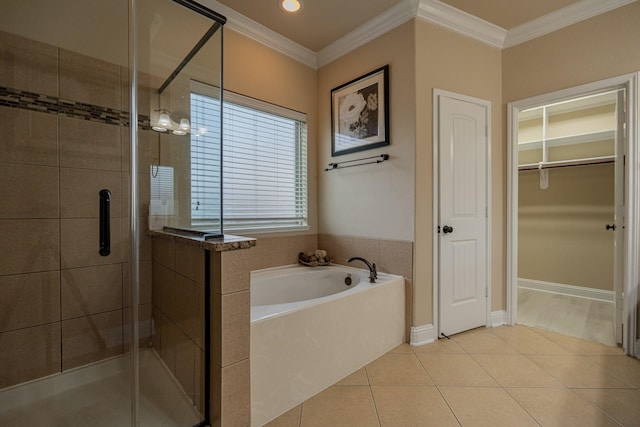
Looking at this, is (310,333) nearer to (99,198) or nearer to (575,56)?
(99,198)

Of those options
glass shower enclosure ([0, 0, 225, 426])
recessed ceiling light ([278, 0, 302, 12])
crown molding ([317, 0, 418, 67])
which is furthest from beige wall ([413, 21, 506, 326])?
glass shower enclosure ([0, 0, 225, 426])

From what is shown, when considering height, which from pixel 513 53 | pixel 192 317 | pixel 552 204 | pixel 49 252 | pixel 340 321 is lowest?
pixel 340 321

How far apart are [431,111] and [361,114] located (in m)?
0.59

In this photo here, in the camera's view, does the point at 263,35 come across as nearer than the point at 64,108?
No

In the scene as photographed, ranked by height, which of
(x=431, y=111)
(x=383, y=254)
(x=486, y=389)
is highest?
(x=431, y=111)

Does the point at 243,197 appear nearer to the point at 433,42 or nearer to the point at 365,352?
the point at 365,352

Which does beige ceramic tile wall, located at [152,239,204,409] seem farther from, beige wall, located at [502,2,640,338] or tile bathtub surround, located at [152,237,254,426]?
beige wall, located at [502,2,640,338]

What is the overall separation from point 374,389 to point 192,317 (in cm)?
110

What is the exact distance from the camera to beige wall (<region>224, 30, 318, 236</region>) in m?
2.38

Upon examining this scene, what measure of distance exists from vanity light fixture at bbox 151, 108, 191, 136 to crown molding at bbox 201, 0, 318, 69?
2.94 feet

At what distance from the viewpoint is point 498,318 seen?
257 centimetres

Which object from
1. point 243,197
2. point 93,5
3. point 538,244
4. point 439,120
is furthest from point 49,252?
point 538,244

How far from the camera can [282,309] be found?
61.0 inches

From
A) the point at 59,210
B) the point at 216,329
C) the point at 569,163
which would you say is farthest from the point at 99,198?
the point at 569,163
